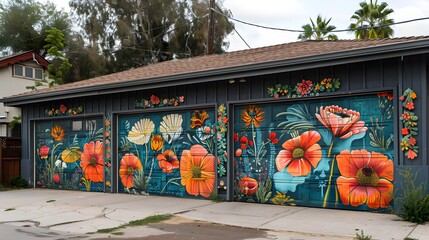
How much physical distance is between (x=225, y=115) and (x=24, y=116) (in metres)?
8.44

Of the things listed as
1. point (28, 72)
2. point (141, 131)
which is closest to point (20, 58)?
point (28, 72)

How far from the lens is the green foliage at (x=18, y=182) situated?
16.0 m

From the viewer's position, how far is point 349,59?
9.34 meters

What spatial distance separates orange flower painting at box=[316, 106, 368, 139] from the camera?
9.83 metres

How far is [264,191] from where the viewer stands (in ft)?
36.2

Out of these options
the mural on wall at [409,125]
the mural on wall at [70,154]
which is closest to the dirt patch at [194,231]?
the mural on wall at [409,125]

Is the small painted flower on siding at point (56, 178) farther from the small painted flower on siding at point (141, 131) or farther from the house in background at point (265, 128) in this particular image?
the small painted flower on siding at point (141, 131)

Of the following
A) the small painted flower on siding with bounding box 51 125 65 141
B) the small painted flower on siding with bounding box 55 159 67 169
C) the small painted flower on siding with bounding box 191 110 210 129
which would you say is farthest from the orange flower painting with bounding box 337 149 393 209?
the small painted flower on siding with bounding box 51 125 65 141

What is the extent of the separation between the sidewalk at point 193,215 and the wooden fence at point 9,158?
Result: 129 inches

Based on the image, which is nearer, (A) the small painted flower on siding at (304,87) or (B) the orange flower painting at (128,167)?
(A) the small painted flower on siding at (304,87)

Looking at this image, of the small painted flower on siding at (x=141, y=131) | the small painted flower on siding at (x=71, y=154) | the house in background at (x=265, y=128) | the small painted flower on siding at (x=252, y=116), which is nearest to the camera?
the house in background at (x=265, y=128)

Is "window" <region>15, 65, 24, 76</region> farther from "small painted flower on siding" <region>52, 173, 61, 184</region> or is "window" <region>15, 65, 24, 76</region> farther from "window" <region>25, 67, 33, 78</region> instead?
"small painted flower on siding" <region>52, 173, 61, 184</region>

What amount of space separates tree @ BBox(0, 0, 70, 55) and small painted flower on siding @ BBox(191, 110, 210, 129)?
28530 millimetres

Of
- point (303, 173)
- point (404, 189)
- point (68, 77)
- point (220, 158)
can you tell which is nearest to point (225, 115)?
point (220, 158)
